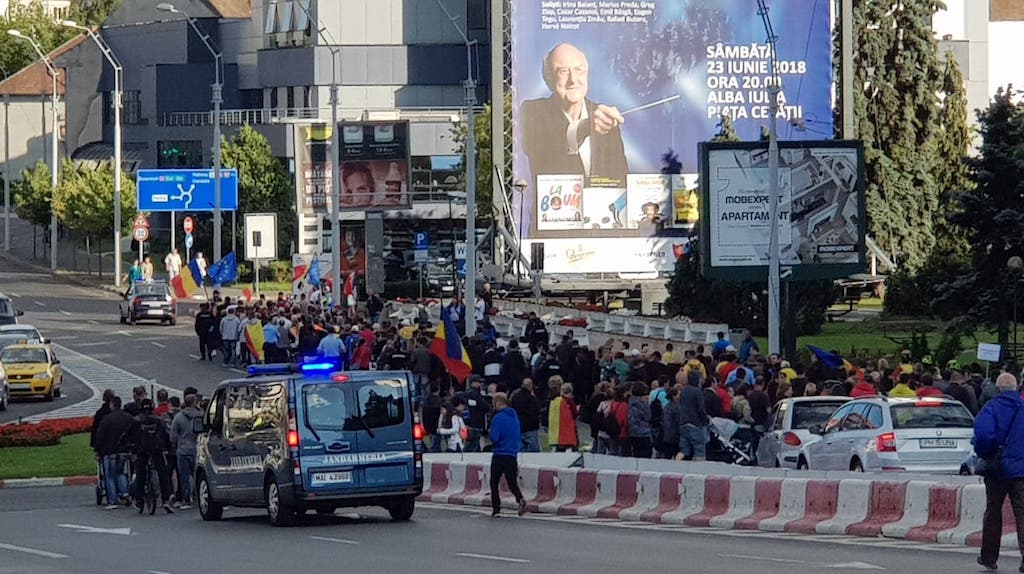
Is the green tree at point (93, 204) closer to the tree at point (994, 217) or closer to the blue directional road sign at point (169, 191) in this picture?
the blue directional road sign at point (169, 191)

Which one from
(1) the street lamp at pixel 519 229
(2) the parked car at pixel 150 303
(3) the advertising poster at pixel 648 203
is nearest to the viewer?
(2) the parked car at pixel 150 303

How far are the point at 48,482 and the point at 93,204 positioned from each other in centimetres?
5870

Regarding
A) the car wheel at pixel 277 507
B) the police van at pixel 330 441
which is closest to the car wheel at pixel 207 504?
the police van at pixel 330 441

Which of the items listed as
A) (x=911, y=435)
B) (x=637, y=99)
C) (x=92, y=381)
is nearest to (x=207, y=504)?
(x=911, y=435)

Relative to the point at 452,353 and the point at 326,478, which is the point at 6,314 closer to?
the point at 452,353

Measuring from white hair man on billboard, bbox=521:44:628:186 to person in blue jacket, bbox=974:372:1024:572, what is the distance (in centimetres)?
5695

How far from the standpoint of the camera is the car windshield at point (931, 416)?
25.2m

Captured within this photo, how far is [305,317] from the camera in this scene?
47.8 meters

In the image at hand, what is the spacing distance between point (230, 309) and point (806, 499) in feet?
102

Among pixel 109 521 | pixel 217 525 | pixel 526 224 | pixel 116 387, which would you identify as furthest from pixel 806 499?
pixel 526 224

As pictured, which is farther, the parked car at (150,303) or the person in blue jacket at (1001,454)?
the parked car at (150,303)

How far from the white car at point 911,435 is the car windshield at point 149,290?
43816 millimetres

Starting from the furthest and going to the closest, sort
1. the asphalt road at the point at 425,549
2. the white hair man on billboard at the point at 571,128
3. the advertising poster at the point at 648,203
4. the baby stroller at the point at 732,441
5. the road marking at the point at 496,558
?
the advertising poster at the point at 648,203 → the white hair man on billboard at the point at 571,128 → the baby stroller at the point at 732,441 → the road marking at the point at 496,558 → the asphalt road at the point at 425,549

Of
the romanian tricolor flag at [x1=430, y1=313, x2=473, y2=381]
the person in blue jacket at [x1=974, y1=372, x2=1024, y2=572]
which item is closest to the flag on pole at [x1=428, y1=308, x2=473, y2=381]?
the romanian tricolor flag at [x1=430, y1=313, x2=473, y2=381]
